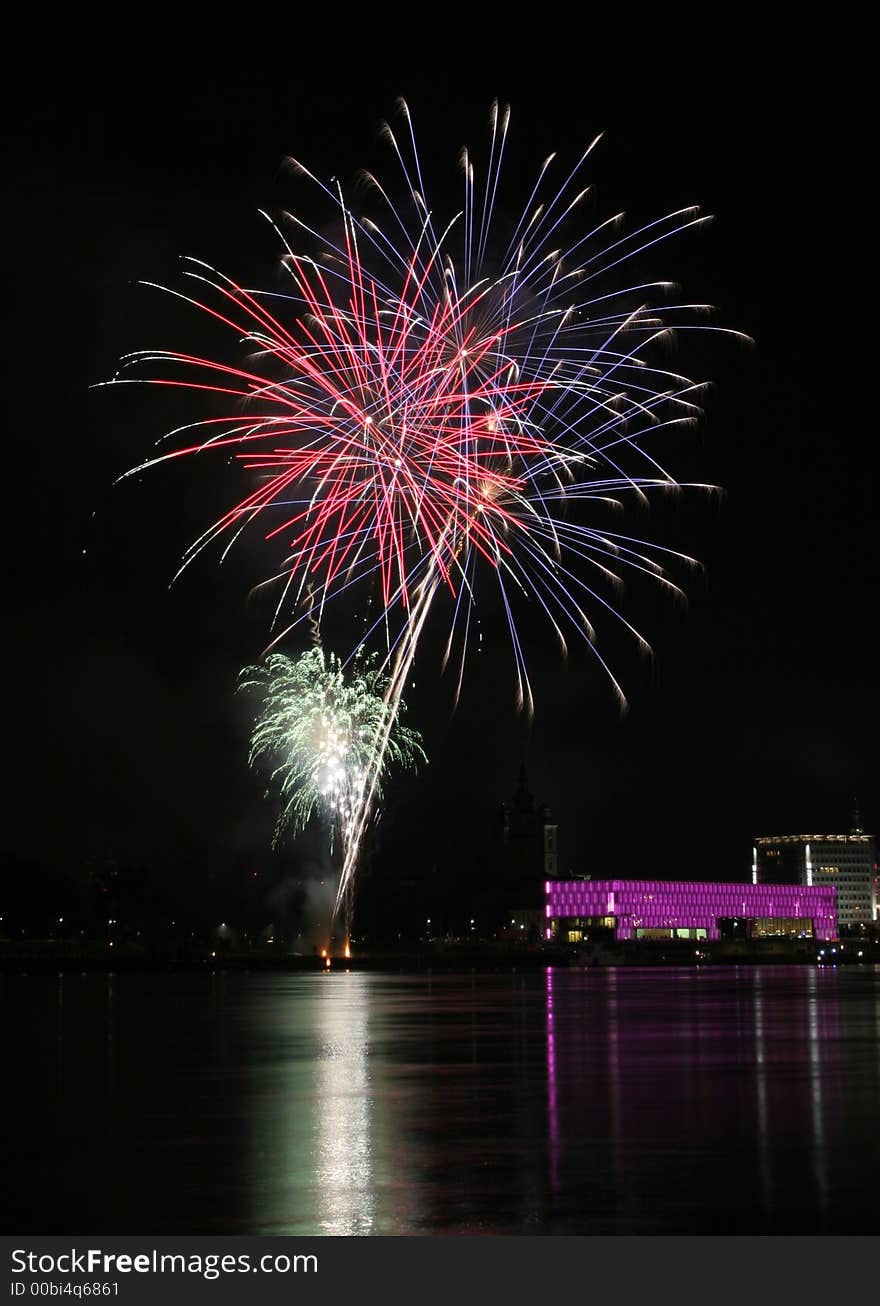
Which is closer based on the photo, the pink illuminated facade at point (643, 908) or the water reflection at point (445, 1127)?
the water reflection at point (445, 1127)

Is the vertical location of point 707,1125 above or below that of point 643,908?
above

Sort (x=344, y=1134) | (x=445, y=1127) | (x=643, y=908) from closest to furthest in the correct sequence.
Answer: (x=344, y=1134) → (x=445, y=1127) → (x=643, y=908)

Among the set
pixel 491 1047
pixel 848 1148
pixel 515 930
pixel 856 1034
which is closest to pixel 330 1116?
pixel 848 1148

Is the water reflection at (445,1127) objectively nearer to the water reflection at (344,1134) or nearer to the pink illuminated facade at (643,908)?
the water reflection at (344,1134)

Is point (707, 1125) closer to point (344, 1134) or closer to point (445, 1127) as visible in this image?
point (445, 1127)

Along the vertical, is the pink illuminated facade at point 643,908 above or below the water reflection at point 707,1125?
below

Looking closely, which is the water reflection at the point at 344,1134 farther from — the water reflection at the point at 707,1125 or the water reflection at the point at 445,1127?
the water reflection at the point at 707,1125

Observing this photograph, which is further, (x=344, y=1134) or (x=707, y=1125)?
(x=707, y=1125)

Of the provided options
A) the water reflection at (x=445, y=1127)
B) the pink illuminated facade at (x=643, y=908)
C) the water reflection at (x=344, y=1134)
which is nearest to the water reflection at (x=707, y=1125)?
the water reflection at (x=445, y=1127)

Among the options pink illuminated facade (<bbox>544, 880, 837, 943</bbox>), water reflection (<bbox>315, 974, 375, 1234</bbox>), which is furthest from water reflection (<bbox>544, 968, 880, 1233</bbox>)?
pink illuminated facade (<bbox>544, 880, 837, 943</bbox>)

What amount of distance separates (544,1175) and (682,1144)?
1.86m

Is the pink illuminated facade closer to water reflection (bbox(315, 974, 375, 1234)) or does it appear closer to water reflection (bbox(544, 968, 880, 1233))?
water reflection (bbox(544, 968, 880, 1233))

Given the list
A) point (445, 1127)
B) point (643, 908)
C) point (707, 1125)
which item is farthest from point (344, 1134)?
point (643, 908)
